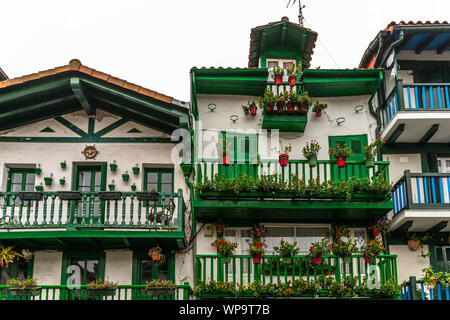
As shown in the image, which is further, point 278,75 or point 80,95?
point 278,75

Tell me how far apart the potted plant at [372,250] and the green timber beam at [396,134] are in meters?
2.98

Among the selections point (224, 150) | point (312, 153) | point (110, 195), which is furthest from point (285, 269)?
point (110, 195)

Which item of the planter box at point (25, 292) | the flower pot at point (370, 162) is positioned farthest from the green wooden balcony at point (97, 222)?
the flower pot at point (370, 162)

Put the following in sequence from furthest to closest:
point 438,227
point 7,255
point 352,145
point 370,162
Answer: point 352,145 → point 438,227 → point 370,162 → point 7,255

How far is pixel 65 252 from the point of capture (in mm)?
17594

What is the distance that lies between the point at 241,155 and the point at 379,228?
398cm

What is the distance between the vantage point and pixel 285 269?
16.8m

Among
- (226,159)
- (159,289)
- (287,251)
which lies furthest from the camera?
(226,159)

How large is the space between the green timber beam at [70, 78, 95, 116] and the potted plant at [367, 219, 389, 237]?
7.84 metres

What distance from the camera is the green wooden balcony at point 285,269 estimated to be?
16844 millimetres

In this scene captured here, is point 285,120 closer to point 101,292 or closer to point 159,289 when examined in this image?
point 159,289

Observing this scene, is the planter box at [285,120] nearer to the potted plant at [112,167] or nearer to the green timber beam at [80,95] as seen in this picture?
the potted plant at [112,167]

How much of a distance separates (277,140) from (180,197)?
133 inches

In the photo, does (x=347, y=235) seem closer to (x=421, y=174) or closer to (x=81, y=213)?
(x=421, y=174)
